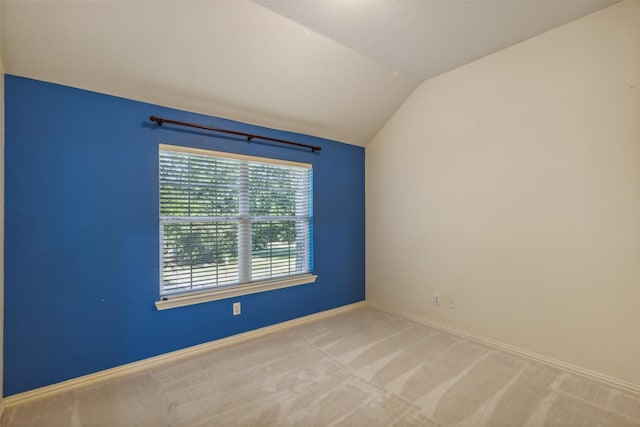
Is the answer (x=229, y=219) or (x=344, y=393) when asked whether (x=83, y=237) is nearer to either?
(x=229, y=219)

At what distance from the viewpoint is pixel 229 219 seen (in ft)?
9.41

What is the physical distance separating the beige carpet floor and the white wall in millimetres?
448

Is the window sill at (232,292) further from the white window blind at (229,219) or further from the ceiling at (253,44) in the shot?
the ceiling at (253,44)

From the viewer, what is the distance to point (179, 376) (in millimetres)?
2258

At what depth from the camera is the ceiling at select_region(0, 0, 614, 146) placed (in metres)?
1.87

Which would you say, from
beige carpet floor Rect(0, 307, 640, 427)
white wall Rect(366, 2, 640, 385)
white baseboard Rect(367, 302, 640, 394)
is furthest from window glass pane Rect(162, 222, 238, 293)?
white baseboard Rect(367, 302, 640, 394)

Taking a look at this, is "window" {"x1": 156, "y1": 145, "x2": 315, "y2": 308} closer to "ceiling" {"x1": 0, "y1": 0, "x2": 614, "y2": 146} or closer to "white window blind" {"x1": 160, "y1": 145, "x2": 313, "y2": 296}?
"white window blind" {"x1": 160, "y1": 145, "x2": 313, "y2": 296}

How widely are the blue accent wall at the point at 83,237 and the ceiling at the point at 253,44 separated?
21 cm

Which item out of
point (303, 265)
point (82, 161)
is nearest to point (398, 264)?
point (303, 265)

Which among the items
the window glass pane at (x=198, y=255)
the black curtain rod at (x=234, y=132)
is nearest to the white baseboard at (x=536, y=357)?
the window glass pane at (x=198, y=255)

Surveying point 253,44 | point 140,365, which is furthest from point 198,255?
point 253,44

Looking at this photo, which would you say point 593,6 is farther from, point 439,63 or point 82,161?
point 82,161

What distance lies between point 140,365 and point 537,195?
141 inches

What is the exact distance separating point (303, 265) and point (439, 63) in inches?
102
